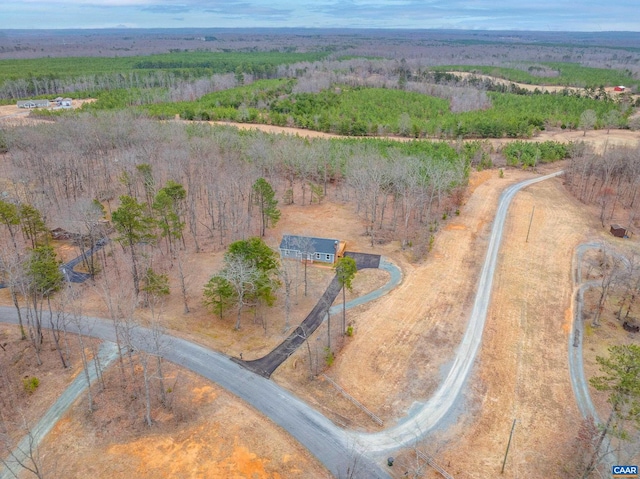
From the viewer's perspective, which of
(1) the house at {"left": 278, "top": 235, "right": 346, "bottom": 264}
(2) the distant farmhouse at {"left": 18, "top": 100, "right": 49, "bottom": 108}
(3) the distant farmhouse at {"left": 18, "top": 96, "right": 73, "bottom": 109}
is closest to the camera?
(1) the house at {"left": 278, "top": 235, "right": 346, "bottom": 264}

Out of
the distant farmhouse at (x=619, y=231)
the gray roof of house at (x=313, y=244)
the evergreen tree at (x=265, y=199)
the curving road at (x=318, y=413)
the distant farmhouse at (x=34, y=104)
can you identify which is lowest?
the curving road at (x=318, y=413)

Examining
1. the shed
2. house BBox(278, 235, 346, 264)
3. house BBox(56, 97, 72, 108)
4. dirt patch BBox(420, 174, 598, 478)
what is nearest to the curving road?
dirt patch BBox(420, 174, 598, 478)

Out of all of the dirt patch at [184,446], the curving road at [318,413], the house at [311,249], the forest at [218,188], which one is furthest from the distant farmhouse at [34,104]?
the dirt patch at [184,446]

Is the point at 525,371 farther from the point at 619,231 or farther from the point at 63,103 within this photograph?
the point at 63,103

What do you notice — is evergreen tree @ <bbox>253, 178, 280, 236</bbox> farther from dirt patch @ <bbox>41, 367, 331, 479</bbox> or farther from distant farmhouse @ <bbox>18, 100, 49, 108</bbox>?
distant farmhouse @ <bbox>18, 100, 49, 108</bbox>

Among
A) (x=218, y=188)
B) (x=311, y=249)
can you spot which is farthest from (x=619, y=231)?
(x=218, y=188)

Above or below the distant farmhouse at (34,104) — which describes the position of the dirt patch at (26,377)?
below

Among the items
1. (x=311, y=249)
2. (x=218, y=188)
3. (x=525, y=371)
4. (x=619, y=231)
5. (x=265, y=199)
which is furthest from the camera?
(x=218, y=188)

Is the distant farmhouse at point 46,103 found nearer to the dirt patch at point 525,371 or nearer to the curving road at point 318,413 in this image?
the curving road at point 318,413
